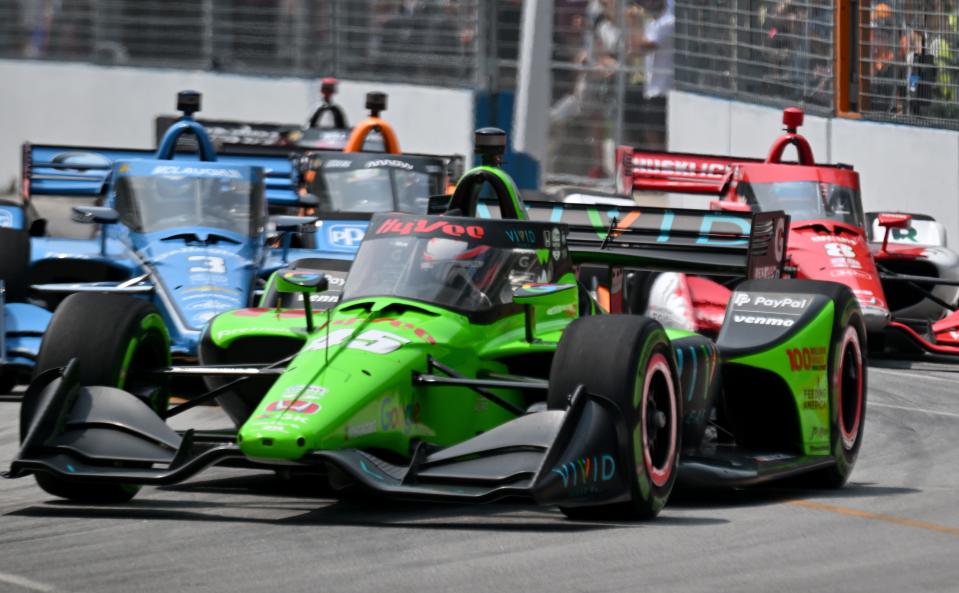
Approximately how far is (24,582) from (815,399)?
399cm

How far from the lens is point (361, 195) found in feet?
56.5

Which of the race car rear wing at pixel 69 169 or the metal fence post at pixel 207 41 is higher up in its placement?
the metal fence post at pixel 207 41

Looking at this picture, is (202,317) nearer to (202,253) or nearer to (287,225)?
(202,253)

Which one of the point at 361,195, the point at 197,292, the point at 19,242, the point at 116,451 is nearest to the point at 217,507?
the point at 116,451

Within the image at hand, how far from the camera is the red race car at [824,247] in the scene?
14234mm

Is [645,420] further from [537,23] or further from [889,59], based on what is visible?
[537,23]

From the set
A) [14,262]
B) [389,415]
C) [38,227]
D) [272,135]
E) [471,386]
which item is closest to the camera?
[389,415]

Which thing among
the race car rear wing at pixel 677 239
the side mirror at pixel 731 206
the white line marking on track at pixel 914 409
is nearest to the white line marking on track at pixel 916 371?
the white line marking on track at pixel 914 409

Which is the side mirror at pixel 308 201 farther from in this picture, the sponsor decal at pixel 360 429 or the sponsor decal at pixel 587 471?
the sponsor decal at pixel 587 471

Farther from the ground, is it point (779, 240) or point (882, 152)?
point (882, 152)

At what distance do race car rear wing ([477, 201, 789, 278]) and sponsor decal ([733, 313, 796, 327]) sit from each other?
1.46 meters

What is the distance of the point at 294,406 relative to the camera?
285 inches

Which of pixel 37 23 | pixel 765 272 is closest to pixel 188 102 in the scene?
pixel 765 272

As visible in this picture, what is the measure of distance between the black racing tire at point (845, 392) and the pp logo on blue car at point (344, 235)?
6670 mm
